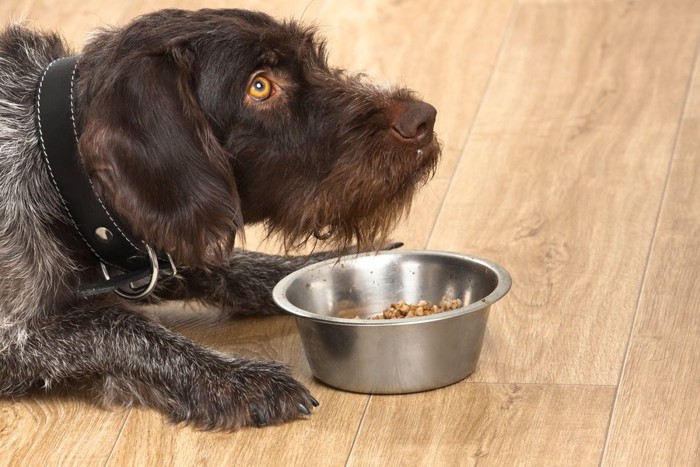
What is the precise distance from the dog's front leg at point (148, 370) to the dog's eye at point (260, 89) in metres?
Answer: 0.56

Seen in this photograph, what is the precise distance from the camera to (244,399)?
2.54 metres

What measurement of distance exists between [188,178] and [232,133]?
0.15m

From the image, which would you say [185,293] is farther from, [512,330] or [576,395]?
[576,395]

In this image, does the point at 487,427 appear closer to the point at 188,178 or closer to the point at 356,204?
the point at 356,204

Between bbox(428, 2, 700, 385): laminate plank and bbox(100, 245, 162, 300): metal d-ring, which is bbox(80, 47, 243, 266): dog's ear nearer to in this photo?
bbox(100, 245, 162, 300): metal d-ring

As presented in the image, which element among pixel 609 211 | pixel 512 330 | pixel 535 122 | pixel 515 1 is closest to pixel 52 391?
pixel 512 330

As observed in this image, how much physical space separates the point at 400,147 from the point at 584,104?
1.84 metres

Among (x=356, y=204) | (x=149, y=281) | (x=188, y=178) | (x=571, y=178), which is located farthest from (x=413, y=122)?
(x=571, y=178)

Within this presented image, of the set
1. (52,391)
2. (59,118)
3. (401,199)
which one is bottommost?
(52,391)

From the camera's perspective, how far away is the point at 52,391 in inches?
110

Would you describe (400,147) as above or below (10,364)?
above

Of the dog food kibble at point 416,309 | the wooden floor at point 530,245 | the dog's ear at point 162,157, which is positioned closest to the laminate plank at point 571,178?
the wooden floor at point 530,245

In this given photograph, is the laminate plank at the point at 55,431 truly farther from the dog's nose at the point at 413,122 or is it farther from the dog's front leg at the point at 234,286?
the dog's nose at the point at 413,122

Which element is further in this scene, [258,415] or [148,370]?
[148,370]
